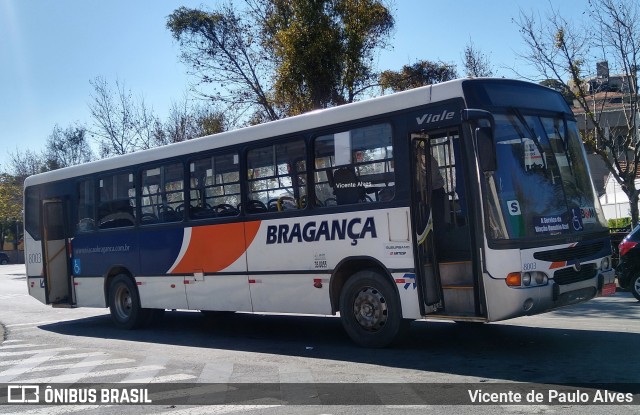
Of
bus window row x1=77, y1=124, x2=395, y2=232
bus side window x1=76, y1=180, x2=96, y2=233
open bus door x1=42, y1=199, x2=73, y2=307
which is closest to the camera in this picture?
bus window row x1=77, y1=124, x2=395, y2=232

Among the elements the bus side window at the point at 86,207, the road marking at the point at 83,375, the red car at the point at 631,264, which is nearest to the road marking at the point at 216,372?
the road marking at the point at 83,375

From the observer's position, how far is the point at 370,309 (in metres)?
9.55

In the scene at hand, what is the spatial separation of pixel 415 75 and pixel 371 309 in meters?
17.0

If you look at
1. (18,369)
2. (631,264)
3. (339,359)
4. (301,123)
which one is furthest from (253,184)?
(631,264)

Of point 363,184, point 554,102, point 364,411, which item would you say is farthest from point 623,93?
point 364,411

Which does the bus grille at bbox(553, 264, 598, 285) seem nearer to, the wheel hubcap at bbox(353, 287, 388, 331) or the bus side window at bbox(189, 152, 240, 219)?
the wheel hubcap at bbox(353, 287, 388, 331)

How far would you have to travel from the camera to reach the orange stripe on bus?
1115 cm

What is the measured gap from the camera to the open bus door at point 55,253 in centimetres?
1533

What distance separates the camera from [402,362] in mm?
8734

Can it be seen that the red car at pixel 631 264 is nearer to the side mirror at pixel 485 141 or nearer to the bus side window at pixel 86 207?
the side mirror at pixel 485 141

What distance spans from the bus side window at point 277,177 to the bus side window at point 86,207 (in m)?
4.97

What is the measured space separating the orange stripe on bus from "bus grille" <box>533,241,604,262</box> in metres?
4.52

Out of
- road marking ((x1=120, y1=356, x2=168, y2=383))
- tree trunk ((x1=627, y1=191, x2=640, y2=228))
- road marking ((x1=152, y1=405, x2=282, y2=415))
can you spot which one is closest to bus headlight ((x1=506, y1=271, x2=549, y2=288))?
road marking ((x1=152, y1=405, x2=282, y2=415))

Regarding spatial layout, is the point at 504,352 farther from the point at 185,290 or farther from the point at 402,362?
the point at 185,290
